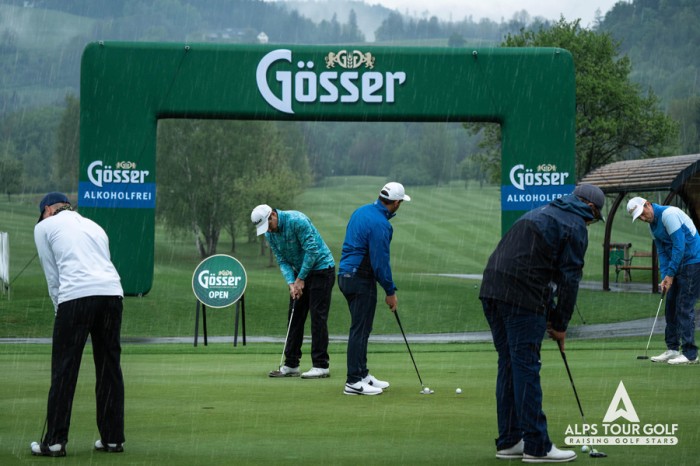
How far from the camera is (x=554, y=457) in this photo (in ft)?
22.4

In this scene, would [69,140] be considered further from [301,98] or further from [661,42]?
[661,42]

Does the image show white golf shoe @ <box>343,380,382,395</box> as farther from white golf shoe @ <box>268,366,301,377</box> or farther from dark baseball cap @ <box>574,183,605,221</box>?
dark baseball cap @ <box>574,183,605,221</box>

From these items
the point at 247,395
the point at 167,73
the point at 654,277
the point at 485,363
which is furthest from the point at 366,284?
the point at 654,277

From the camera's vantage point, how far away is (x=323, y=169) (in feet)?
505

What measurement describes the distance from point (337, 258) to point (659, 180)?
4510 cm

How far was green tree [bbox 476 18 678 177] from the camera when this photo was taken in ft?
175

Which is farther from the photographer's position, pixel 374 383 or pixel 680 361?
pixel 680 361

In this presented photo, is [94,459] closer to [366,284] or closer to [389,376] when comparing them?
[366,284]

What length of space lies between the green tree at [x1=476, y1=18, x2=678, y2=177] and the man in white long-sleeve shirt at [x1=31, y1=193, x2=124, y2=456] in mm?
47037

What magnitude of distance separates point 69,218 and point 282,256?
5.08 m

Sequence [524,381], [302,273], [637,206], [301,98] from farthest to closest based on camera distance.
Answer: [301,98] → [637,206] → [302,273] → [524,381]

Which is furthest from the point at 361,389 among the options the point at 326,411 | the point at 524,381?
the point at 524,381

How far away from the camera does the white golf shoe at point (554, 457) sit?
22.4ft

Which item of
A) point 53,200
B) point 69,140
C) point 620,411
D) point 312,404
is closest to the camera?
point 53,200
